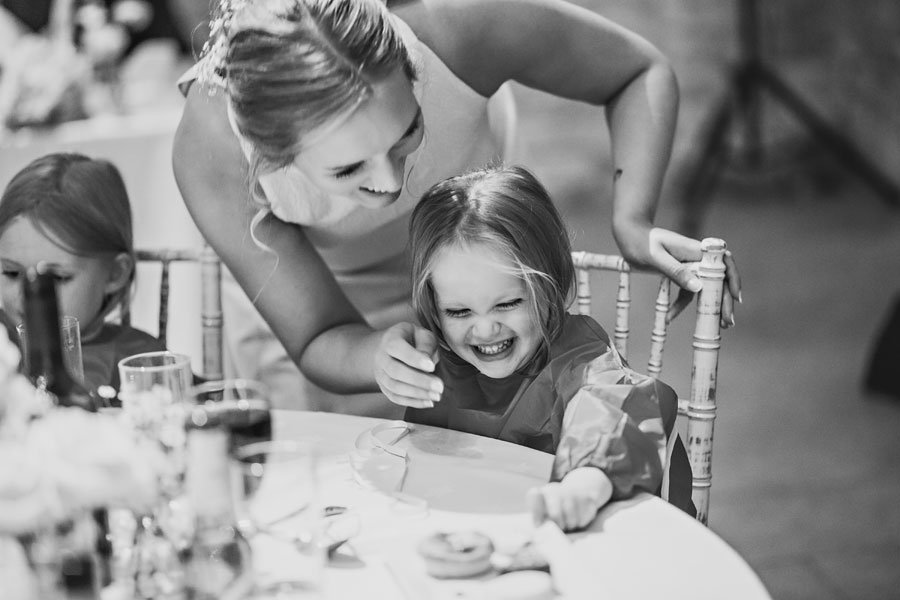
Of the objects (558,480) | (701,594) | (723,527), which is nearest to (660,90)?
(558,480)

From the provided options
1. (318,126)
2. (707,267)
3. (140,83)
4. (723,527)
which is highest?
(140,83)

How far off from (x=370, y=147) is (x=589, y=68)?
0.52 m

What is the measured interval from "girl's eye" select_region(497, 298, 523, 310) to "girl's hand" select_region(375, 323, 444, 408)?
0.11 m

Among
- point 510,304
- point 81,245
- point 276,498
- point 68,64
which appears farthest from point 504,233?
point 68,64

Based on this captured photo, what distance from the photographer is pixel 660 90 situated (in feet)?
5.65

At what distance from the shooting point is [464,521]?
1115mm

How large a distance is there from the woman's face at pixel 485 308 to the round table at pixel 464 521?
0.43 ft

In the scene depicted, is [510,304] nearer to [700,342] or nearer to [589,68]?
[700,342]

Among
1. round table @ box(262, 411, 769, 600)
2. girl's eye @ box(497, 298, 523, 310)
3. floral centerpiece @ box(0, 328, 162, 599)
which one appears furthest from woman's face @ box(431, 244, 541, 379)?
floral centerpiece @ box(0, 328, 162, 599)

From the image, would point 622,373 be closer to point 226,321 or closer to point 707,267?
point 707,267

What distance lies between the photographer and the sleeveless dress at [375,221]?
1.61 metres

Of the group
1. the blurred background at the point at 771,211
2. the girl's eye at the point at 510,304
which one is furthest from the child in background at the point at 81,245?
the girl's eye at the point at 510,304

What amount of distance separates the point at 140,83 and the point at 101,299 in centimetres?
166

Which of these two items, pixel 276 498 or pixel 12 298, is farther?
pixel 12 298
